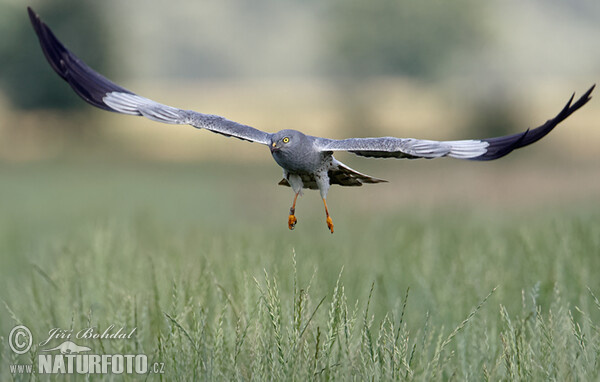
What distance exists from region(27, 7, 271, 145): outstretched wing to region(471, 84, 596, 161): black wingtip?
108 centimetres

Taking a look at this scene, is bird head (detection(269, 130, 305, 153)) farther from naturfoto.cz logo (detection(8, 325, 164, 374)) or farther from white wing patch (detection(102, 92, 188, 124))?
naturfoto.cz logo (detection(8, 325, 164, 374))

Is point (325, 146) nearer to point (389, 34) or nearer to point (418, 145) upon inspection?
point (418, 145)

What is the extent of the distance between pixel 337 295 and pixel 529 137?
1.37 m

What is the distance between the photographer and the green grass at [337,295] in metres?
3.72

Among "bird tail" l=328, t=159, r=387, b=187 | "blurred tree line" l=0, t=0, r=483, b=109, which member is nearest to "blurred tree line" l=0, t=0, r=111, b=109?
"blurred tree line" l=0, t=0, r=483, b=109

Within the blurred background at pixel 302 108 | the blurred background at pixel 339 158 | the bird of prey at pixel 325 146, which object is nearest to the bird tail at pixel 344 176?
the bird of prey at pixel 325 146

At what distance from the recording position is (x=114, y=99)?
3.93 meters

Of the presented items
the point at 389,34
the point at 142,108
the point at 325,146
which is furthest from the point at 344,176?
the point at 389,34

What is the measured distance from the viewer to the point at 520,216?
10.7 metres

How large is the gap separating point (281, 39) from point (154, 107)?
516 ft

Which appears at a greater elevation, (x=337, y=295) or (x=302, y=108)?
(x=302, y=108)

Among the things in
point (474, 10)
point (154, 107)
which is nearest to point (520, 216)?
point (154, 107)

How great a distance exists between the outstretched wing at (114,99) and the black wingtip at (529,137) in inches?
42.6

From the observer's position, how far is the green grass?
372cm
